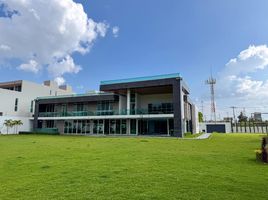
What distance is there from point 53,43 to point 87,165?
59.0 ft

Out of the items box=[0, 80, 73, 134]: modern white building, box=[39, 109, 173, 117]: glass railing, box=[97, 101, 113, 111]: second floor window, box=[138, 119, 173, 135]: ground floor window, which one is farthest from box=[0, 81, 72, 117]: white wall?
box=[138, 119, 173, 135]: ground floor window

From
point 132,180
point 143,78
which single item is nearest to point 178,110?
point 143,78

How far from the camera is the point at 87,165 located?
7609 millimetres

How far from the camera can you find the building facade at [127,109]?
84.1ft

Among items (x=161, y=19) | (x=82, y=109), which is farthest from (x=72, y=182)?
(x=82, y=109)

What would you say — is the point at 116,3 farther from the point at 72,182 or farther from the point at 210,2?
the point at 72,182

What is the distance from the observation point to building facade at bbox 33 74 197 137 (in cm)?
2564

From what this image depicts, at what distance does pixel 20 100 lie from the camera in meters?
40.0

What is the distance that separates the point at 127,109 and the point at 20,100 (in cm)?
2446

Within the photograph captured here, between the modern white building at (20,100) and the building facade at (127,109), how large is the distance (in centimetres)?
441

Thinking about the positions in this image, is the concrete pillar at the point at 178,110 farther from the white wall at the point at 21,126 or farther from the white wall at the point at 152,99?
the white wall at the point at 21,126

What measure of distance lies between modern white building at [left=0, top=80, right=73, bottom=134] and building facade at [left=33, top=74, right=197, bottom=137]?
4412mm

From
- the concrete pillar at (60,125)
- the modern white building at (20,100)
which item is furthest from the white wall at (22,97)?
the concrete pillar at (60,125)

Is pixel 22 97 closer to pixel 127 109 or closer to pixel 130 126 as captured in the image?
pixel 127 109
